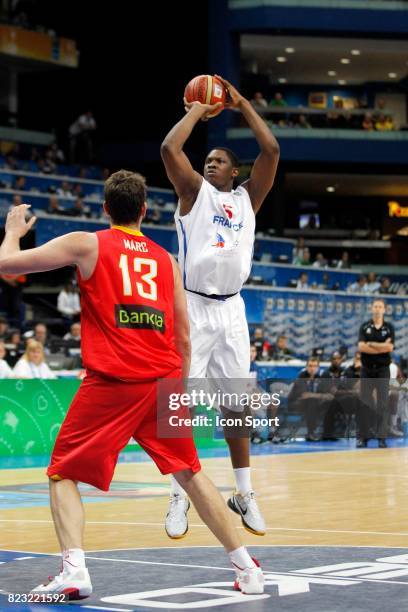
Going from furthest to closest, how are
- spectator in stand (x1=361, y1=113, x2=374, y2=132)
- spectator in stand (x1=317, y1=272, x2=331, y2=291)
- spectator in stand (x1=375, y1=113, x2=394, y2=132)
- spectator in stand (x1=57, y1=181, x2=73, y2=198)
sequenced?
spectator in stand (x1=375, y1=113, x2=394, y2=132) → spectator in stand (x1=361, y1=113, x2=374, y2=132) → spectator in stand (x1=317, y1=272, x2=331, y2=291) → spectator in stand (x1=57, y1=181, x2=73, y2=198)

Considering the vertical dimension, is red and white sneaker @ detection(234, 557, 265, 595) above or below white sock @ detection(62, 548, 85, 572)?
below

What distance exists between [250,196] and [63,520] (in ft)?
9.59

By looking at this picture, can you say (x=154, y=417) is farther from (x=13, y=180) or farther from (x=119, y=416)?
(x=13, y=180)

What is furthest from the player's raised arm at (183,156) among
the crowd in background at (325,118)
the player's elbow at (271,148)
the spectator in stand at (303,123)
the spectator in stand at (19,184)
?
the spectator in stand at (303,123)

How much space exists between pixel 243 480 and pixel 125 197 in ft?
7.96

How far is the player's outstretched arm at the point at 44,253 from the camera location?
548cm

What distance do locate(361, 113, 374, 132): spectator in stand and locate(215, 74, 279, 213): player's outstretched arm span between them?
3339 centimetres

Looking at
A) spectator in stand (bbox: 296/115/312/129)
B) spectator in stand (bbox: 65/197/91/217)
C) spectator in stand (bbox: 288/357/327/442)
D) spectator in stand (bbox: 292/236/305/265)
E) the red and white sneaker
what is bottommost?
spectator in stand (bbox: 288/357/327/442)

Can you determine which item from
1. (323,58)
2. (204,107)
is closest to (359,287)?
(323,58)

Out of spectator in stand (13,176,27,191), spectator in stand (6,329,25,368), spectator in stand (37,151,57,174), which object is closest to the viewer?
spectator in stand (6,329,25,368)

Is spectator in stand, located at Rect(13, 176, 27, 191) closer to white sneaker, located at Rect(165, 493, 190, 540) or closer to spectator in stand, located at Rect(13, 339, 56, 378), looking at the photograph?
spectator in stand, located at Rect(13, 339, 56, 378)

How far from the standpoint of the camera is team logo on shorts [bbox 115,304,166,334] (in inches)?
222

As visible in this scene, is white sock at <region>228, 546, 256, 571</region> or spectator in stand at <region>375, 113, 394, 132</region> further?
spectator in stand at <region>375, 113, 394, 132</region>

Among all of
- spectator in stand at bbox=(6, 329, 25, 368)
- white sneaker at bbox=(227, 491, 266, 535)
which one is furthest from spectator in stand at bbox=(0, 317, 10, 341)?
white sneaker at bbox=(227, 491, 266, 535)
